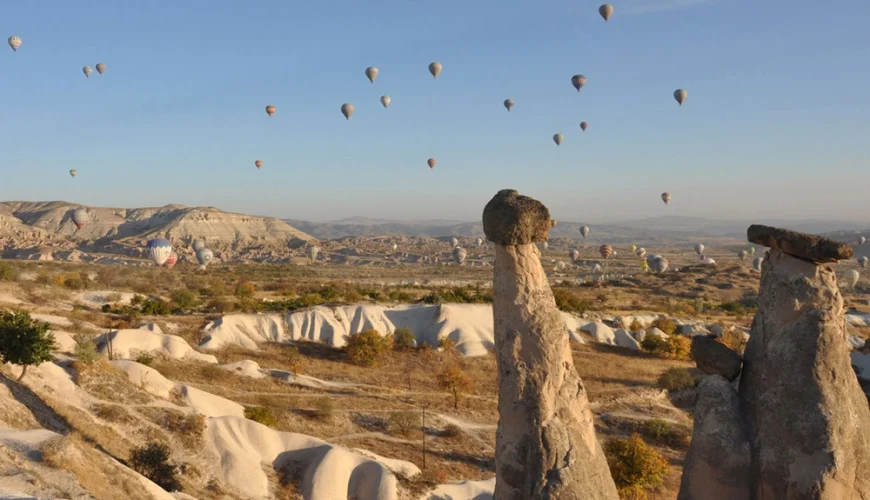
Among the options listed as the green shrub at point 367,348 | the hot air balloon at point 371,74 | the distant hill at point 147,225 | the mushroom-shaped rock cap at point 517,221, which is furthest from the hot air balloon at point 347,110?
the distant hill at point 147,225

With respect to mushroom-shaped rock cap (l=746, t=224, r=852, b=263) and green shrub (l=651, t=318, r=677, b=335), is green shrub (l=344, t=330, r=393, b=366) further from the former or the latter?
mushroom-shaped rock cap (l=746, t=224, r=852, b=263)

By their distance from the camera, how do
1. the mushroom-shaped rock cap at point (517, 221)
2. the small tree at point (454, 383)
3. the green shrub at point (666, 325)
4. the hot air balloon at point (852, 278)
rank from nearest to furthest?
the mushroom-shaped rock cap at point (517, 221)
the small tree at point (454, 383)
the green shrub at point (666, 325)
the hot air balloon at point (852, 278)

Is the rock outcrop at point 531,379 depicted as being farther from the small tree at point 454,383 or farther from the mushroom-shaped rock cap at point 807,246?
the small tree at point 454,383

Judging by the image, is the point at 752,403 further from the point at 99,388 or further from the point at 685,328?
the point at 685,328

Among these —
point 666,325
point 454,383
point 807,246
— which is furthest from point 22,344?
point 666,325

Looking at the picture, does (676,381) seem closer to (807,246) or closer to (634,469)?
(634,469)

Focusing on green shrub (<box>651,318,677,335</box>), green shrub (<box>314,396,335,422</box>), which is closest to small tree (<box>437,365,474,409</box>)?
green shrub (<box>314,396,335,422</box>)
